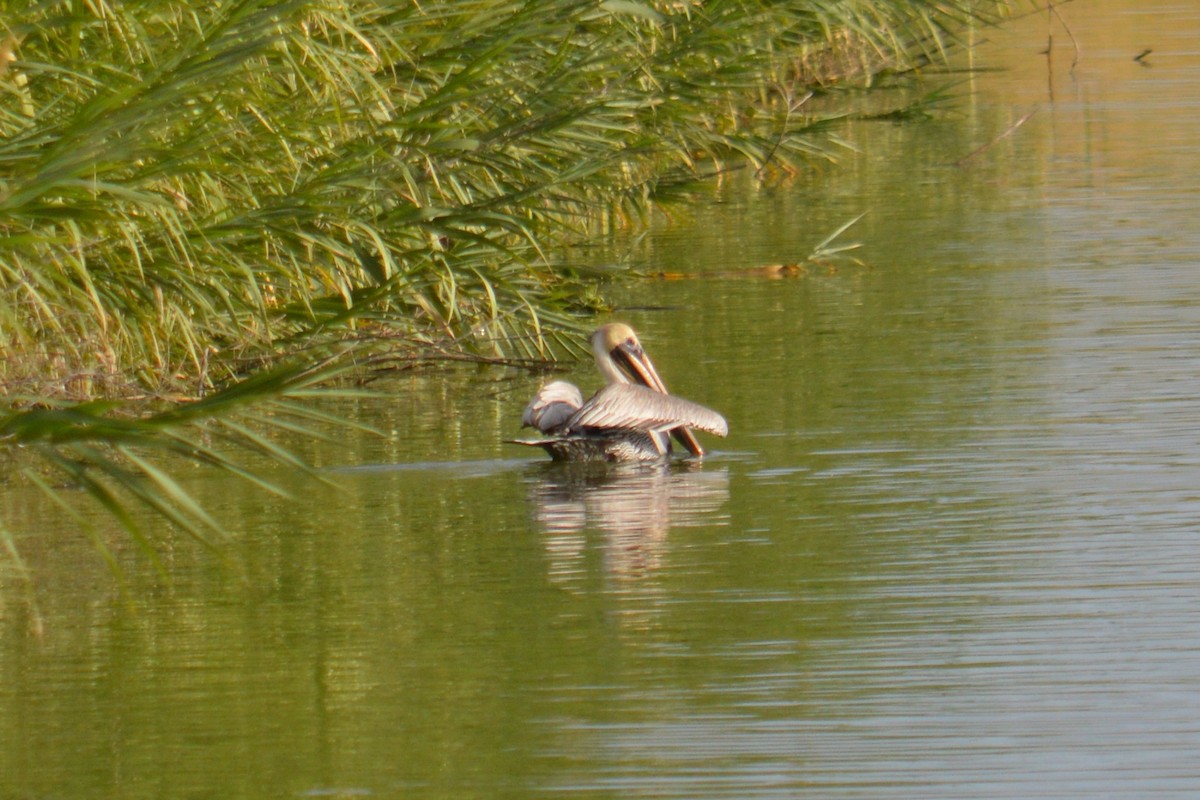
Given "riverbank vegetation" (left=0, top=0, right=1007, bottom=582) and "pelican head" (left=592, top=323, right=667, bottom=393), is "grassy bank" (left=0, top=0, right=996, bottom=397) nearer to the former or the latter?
"riverbank vegetation" (left=0, top=0, right=1007, bottom=582)

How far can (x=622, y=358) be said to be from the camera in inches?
297

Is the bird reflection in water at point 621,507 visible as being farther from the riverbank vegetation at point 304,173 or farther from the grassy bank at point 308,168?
the grassy bank at point 308,168

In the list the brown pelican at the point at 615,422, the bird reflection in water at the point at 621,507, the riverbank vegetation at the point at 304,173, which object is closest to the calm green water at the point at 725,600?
the bird reflection in water at the point at 621,507

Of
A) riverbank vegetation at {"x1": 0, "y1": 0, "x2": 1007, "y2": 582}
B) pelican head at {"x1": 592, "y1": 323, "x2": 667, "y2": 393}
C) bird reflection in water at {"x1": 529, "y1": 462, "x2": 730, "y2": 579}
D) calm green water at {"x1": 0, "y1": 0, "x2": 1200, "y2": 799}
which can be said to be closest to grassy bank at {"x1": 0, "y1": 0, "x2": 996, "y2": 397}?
riverbank vegetation at {"x1": 0, "y1": 0, "x2": 1007, "y2": 582}

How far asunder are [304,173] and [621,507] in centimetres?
206

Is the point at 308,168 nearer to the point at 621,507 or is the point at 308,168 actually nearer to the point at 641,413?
the point at 641,413

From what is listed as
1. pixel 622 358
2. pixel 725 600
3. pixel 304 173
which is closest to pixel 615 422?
pixel 622 358

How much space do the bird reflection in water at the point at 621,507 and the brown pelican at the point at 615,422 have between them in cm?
6

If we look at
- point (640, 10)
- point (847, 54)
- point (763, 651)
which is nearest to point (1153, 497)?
point (763, 651)

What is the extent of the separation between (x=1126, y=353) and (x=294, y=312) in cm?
286

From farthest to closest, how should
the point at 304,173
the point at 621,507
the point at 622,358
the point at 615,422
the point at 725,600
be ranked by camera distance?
the point at 304,173 < the point at 622,358 < the point at 615,422 < the point at 621,507 < the point at 725,600

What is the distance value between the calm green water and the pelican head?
0.33m

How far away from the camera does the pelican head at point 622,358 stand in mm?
7488

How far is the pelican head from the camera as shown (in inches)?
295
